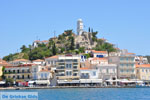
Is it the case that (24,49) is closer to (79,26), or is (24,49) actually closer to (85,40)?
(85,40)

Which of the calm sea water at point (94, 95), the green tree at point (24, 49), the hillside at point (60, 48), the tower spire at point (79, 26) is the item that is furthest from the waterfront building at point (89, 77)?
the tower spire at point (79, 26)

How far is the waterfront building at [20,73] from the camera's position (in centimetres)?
8119

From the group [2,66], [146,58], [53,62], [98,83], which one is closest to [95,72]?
[98,83]

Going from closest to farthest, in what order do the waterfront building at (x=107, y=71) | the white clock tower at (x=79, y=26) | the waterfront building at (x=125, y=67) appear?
the waterfront building at (x=107, y=71) < the waterfront building at (x=125, y=67) < the white clock tower at (x=79, y=26)

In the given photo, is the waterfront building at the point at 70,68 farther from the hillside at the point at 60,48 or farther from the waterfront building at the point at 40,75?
the hillside at the point at 60,48

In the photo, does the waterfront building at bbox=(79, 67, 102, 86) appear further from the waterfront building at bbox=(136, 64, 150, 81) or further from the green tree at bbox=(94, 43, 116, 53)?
the green tree at bbox=(94, 43, 116, 53)

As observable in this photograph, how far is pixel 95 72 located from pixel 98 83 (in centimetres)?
217

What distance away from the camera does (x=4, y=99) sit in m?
36.3

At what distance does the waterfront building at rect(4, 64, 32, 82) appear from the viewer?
3196 inches

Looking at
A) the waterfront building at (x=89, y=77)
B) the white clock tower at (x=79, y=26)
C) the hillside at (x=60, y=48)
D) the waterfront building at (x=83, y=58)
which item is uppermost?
the white clock tower at (x=79, y=26)

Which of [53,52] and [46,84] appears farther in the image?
[53,52]

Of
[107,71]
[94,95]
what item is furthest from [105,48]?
[94,95]

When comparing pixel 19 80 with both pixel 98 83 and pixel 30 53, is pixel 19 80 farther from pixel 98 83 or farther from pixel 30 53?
pixel 30 53

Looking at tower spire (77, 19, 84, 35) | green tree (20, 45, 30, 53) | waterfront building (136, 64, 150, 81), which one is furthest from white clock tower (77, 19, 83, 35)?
waterfront building (136, 64, 150, 81)
